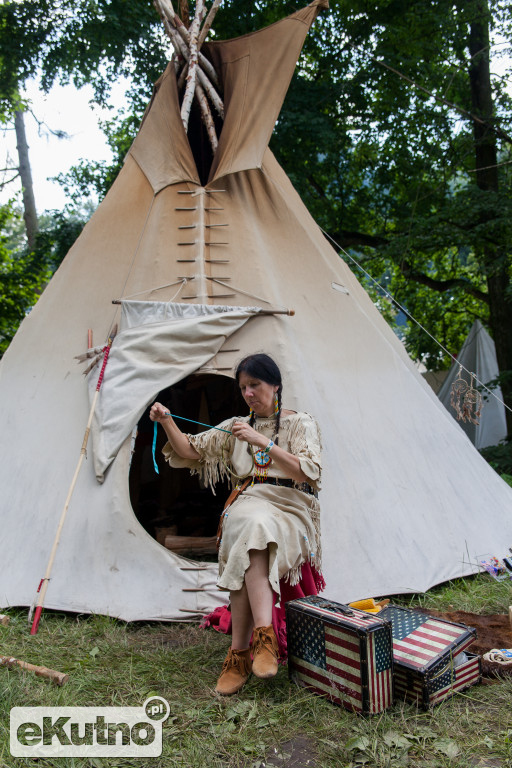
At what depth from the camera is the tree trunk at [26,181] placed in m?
11.3

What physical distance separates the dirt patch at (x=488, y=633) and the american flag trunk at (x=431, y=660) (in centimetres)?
11

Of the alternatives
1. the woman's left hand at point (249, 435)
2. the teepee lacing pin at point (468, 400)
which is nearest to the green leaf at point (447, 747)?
the woman's left hand at point (249, 435)

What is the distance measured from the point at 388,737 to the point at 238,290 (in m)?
2.55

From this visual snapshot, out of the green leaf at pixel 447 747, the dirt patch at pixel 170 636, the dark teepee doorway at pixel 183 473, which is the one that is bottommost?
the green leaf at pixel 447 747

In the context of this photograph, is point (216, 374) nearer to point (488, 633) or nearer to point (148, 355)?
point (148, 355)

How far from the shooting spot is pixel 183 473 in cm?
547

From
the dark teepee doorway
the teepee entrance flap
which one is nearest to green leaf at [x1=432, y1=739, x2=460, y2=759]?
the teepee entrance flap

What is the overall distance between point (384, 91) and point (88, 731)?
25.7ft

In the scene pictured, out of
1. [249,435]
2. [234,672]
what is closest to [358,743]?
[234,672]

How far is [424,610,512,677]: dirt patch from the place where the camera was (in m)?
2.38

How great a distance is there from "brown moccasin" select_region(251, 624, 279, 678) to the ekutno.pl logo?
0.34 metres

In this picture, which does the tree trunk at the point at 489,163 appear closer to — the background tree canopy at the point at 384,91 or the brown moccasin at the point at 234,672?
the background tree canopy at the point at 384,91

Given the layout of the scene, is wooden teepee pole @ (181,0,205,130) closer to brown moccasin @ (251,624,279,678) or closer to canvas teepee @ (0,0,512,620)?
canvas teepee @ (0,0,512,620)

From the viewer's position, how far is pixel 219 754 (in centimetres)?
190
